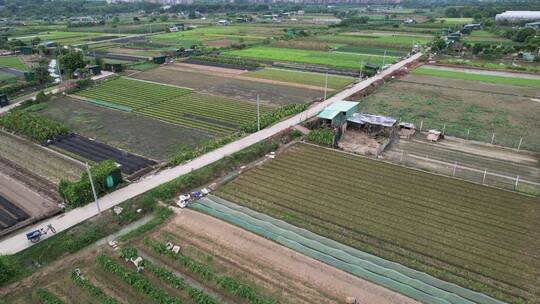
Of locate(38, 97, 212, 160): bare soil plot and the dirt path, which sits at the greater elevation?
locate(38, 97, 212, 160): bare soil plot

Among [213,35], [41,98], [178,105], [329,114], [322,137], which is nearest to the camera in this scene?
[322,137]

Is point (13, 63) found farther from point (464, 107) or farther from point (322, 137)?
point (464, 107)

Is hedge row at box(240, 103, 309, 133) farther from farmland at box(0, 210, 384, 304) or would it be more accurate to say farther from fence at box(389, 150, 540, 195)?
farmland at box(0, 210, 384, 304)

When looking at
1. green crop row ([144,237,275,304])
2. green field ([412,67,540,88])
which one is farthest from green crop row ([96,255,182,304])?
green field ([412,67,540,88])

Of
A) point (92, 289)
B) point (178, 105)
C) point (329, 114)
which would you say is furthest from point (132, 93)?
point (92, 289)

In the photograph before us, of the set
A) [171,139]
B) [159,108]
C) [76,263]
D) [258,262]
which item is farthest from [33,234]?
[159,108]
